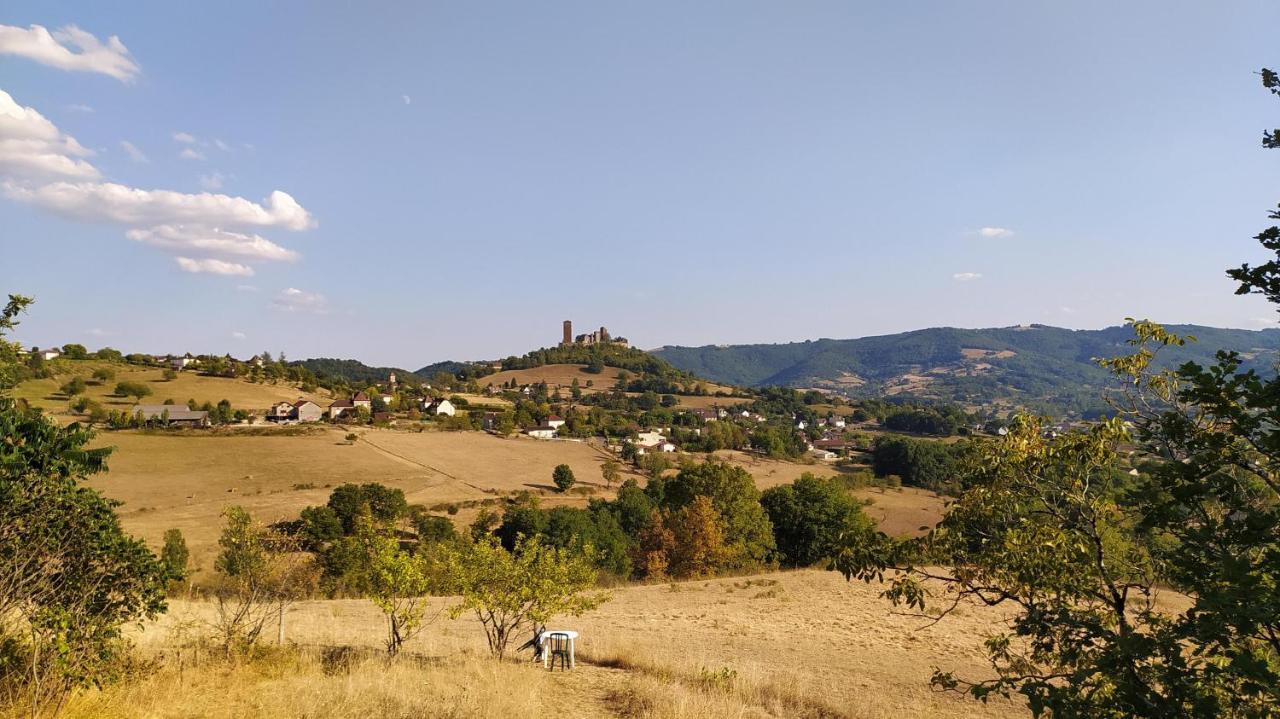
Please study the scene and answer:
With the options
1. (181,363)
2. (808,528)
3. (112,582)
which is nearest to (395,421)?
(181,363)

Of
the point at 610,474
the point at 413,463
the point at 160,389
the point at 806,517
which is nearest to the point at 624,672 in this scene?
the point at 806,517

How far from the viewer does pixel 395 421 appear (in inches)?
4338

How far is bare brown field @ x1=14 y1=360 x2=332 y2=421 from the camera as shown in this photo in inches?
3402

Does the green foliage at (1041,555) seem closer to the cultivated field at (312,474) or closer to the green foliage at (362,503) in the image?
the cultivated field at (312,474)

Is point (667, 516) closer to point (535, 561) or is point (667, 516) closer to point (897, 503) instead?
point (535, 561)

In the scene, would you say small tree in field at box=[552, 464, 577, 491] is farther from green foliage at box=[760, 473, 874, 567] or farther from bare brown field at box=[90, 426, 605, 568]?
green foliage at box=[760, 473, 874, 567]

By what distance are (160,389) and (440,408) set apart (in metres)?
44.1

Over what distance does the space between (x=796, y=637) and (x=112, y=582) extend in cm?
2101

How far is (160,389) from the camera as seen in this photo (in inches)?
3917

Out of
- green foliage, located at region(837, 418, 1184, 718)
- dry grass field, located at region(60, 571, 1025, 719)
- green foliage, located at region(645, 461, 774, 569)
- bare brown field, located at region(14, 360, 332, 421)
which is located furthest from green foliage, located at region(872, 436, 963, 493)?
green foliage, located at region(837, 418, 1184, 718)

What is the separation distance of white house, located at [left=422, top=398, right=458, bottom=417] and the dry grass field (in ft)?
322

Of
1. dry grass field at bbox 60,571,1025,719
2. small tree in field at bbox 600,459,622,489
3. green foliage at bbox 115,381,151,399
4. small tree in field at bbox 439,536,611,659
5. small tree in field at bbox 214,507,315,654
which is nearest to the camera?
dry grass field at bbox 60,571,1025,719

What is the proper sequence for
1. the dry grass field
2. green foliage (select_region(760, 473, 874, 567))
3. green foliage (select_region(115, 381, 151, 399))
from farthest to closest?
green foliage (select_region(115, 381, 151, 399)), green foliage (select_region(760, 473, 874, 567)), the dry grass field

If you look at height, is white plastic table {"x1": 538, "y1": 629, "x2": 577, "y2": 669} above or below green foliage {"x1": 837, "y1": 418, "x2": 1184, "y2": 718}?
below
